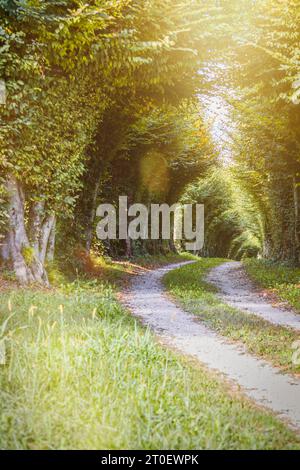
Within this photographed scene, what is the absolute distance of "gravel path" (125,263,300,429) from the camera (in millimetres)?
6469

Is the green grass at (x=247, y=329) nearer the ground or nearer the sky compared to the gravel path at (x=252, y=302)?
nearer the sky

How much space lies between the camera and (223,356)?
8.73 metres

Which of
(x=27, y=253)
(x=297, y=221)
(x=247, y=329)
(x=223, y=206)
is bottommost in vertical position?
(x=247, y=329)

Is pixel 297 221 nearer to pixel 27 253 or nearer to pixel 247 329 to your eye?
pixel 247 329

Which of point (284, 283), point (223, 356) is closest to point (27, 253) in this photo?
point (223, 356)

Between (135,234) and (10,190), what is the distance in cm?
2287

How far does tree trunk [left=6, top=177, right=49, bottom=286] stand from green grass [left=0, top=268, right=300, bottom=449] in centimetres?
702

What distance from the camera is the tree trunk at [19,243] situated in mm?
13812

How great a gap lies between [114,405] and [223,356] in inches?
168

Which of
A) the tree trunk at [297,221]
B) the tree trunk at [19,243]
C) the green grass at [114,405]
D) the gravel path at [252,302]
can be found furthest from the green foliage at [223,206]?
the green grass at [114,405]

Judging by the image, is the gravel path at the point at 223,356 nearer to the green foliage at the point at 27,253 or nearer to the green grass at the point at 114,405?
the green grass at the point at 114,405

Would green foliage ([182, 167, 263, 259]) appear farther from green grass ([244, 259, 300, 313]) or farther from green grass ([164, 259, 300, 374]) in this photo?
green grass ([164, 259, 300, 374])

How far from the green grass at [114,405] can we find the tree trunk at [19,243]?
23.0 ft
